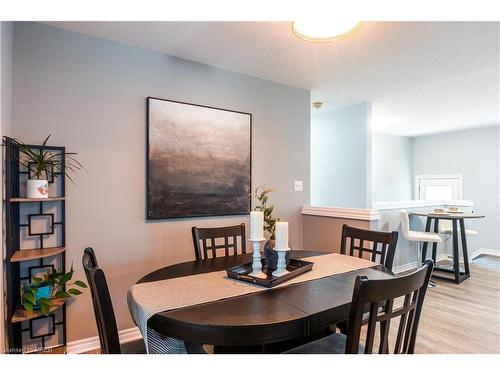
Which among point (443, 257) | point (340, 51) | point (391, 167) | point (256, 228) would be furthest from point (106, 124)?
point (391, 167)

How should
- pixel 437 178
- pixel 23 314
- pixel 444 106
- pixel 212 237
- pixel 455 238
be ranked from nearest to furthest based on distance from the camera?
pixel 23 314
pixel 212 237
pixel 455 238
pixel 444 106
pixel 437 178

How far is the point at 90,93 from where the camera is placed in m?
2.15

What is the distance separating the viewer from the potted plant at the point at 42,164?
180 centimetres

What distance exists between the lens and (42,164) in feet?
6.03

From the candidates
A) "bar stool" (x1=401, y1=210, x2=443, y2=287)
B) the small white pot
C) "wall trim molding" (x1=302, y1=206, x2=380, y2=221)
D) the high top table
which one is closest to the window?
the high top table

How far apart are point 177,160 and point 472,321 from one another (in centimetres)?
293

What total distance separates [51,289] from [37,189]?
64 cm

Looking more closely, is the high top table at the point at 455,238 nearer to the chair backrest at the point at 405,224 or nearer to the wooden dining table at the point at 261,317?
the chair backrest at the point at 405,224

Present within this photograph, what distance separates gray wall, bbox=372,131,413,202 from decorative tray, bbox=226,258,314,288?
478 cm

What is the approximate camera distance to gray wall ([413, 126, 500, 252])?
216 inches

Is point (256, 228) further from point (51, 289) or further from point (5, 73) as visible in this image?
point (5, 73)
